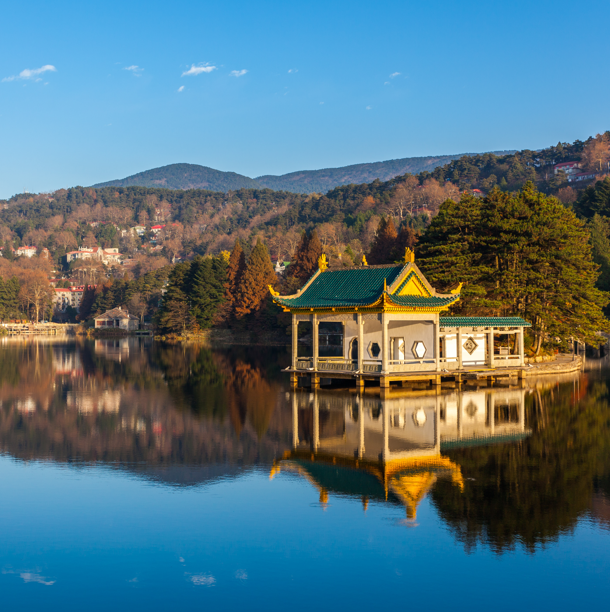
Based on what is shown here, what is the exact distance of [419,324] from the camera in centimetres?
3198

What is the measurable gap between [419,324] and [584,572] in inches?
887

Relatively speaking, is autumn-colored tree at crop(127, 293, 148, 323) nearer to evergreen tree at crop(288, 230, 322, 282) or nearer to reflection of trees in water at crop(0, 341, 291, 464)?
evergreen tree at crop(288, 230, 322, 282)

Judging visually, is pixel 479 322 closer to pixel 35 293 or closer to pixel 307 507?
pixel 307 507

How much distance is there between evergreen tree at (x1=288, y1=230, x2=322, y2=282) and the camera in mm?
79756

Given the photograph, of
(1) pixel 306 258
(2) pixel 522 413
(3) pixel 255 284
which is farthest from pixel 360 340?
(3) pixel 255 284

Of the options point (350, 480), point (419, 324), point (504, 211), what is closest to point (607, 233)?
point (504, 211)

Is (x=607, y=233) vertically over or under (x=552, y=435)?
over

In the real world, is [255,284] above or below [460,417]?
above

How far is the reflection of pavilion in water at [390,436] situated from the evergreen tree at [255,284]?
5171 centimetres

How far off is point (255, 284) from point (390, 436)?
63.0 m

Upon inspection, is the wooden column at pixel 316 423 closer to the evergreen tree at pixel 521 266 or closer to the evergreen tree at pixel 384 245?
the evergreen tree at pixel 521 266

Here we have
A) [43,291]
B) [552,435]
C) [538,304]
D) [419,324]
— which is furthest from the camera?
[43,291]

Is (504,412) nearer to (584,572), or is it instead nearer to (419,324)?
(419,324)

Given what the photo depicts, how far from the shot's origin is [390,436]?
19.1 m
